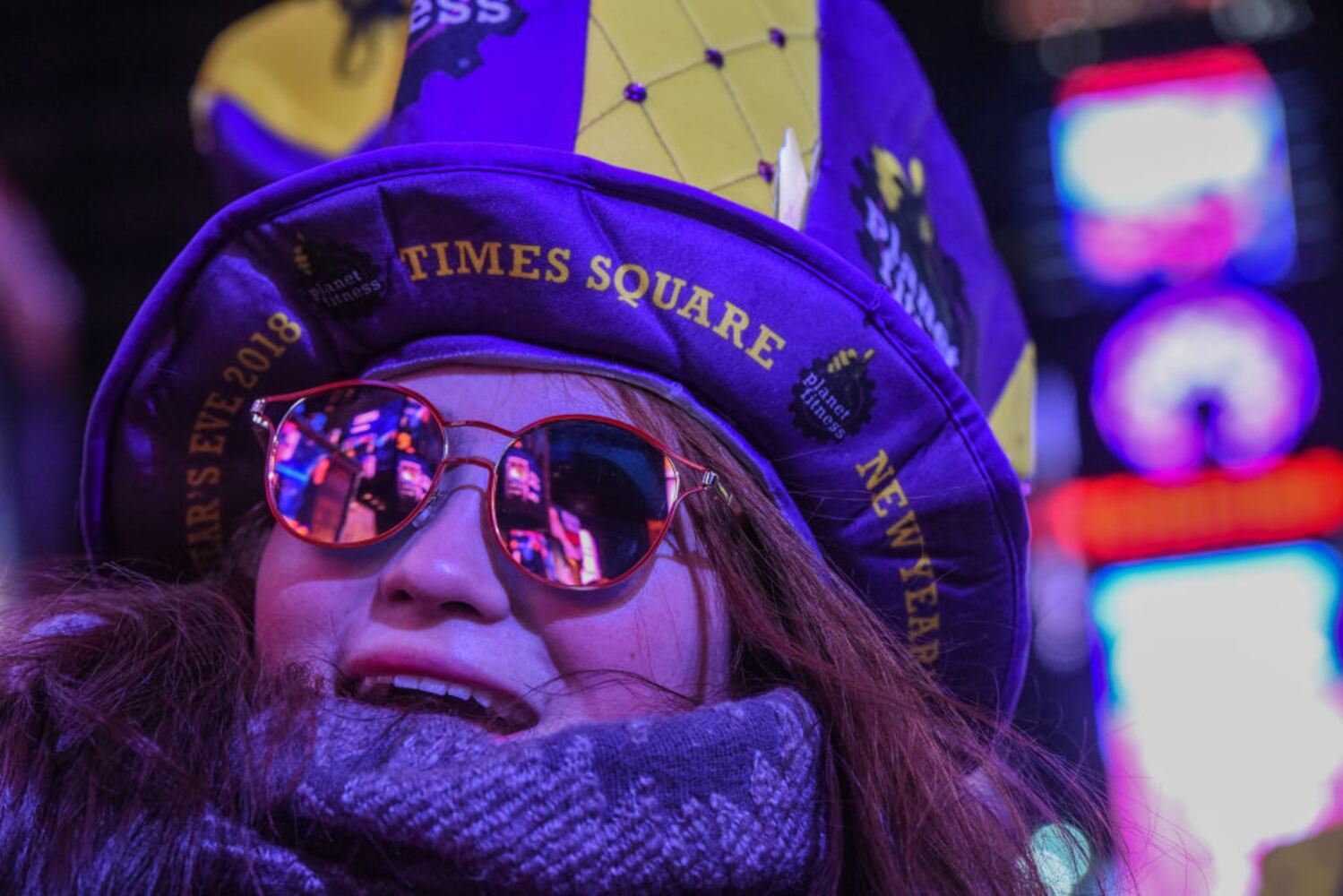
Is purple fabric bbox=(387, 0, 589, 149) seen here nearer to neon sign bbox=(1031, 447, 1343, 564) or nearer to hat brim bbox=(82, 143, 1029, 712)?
hat brim bbox=(82, 143, 1029, 712)

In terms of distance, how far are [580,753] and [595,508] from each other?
21cm

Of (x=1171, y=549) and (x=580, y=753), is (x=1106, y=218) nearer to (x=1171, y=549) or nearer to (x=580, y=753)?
(x=1171, y=549)

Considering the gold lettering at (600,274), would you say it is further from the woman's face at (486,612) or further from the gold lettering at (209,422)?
the gold lettering at (209,422)

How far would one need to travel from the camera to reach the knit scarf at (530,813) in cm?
80

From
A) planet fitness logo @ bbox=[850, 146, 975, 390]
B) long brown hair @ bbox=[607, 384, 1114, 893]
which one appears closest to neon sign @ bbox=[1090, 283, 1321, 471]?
planet fitness logo @ bbox=[850, 146, 975, 390]

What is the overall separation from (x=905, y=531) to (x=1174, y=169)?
220 inches

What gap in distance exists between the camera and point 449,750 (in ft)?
2.78

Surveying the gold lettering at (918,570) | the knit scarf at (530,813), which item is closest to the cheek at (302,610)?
the knit scarf at (530,813)

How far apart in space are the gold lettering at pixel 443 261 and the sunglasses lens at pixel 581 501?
154 millimetres

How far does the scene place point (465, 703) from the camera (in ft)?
3.06

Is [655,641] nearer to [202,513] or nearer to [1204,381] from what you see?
[202,513]

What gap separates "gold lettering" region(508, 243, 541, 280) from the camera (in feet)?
3.23

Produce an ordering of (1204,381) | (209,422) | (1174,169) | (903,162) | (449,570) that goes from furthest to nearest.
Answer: (1174,169) < (1204,381) < (903,162) < (209,422) < (449,570)

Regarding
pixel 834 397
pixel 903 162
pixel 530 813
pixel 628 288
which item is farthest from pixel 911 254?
pixel 530 813
